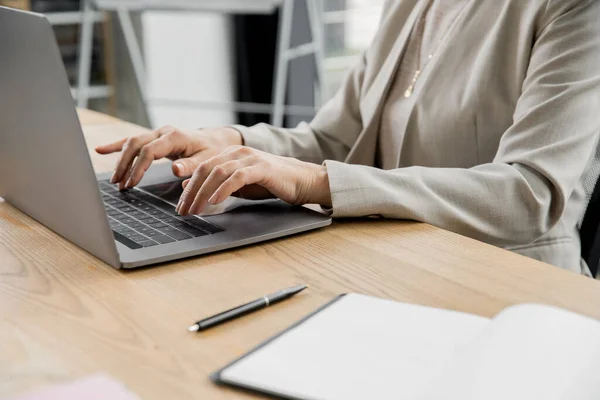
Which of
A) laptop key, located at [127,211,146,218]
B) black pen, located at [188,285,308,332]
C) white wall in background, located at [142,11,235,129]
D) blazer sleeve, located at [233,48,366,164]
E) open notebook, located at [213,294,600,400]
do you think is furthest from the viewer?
white wall in background, located at [142,11,235,129]

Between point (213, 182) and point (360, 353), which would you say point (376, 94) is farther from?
point (360, 353)

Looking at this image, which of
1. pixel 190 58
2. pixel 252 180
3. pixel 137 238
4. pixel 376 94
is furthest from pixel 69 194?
pixel 190 58

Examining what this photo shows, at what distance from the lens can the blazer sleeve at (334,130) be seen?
1.31 metres

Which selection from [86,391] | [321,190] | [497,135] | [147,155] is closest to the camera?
[86,391]

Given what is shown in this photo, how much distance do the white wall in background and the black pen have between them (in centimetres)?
302

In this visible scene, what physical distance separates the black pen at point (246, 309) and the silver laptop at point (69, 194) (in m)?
0.13

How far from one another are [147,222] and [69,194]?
0.39 feet

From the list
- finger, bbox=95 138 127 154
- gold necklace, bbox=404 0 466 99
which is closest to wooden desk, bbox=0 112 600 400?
finger, bbox=95 138 127 154

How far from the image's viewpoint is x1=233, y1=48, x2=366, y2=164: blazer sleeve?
1310 millimetres

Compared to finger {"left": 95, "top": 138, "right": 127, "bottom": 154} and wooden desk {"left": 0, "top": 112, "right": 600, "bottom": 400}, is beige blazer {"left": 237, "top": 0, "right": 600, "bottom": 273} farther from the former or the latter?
finger {"left": 95, "top": 138, "right": 127, "bottom": 154}

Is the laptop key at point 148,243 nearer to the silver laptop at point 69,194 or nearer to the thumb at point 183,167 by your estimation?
the silver laptop at point 69,194

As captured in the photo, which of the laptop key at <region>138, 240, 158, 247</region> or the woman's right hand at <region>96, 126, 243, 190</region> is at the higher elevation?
the woman's right hand at <region>96, 126, 243, 190</region>

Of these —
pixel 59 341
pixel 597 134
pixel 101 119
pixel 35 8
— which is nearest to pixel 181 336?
pixel 59 341

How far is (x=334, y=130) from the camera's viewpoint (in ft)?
4.46
